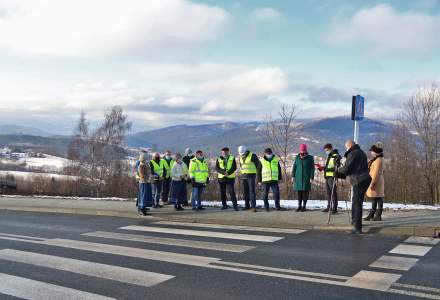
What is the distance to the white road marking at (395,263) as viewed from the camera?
6.56 metres

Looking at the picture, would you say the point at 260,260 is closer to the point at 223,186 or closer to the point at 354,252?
the point at 354,252

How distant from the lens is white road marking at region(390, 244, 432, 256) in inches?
295

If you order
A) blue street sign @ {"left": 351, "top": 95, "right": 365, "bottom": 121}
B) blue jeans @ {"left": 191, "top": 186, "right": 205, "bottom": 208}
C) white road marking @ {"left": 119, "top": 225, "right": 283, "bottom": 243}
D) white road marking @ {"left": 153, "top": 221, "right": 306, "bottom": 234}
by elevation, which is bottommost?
white road marking @ {"left": 119, "top": 225, "right": 283, "bottom": 243}

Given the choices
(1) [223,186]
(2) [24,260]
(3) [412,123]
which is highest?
(3) [412,123]

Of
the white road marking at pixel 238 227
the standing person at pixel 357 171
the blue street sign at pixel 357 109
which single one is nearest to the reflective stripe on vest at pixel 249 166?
the white road marking at pixel 238 227

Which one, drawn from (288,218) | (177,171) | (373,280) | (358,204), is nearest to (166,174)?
(177,171)

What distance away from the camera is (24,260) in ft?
24.5

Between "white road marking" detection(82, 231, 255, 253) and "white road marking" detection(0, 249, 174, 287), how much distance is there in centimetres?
189

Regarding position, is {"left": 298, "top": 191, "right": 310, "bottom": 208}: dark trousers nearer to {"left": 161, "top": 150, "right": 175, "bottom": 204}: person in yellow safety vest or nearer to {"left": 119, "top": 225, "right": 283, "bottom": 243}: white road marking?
{"left": 119, "top": 225, "right": 283, "bottom": 243}: white road marking

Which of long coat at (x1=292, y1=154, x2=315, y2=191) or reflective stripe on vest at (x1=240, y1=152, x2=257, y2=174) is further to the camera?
reflective stripe on vest at (x1=240, y1=152, x2=257, y2=174)

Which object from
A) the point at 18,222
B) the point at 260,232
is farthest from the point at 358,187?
the point at 18,222

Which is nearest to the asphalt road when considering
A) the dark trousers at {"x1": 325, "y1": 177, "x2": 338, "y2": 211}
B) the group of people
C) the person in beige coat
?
the person in beige coat

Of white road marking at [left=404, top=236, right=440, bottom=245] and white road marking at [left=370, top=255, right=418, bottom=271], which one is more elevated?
white road marking at [left=404, top=236, right=440, bottom=245]

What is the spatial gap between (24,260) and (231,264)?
348cm
